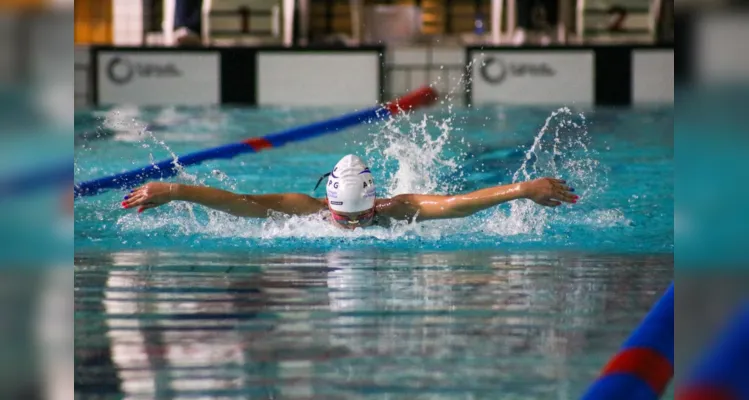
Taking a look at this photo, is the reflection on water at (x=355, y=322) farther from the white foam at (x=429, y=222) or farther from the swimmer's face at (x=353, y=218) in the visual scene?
the white foam at (x=429, y=222)

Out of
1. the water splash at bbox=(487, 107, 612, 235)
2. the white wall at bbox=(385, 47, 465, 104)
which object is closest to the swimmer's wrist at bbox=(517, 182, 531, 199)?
the water splash at bbox=(487, 107, 612, 235)

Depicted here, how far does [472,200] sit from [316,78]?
875 centimetres

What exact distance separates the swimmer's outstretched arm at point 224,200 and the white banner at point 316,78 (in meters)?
7.93

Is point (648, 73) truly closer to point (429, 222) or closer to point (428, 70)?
point (428, 70)

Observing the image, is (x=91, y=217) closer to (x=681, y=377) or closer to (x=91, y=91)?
(x=681, y=377)

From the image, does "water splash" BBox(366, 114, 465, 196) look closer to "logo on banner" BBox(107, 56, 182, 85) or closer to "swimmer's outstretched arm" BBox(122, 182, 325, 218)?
"swimmer's outstretched arm" BBox(122, 182, 325, 218)

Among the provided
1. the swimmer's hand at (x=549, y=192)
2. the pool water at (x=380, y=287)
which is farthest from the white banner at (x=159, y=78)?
Answer: the swimmer's hand at (x=549, y=192)

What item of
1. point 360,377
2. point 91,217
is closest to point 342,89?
point 91,217

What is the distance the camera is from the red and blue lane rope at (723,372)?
3.29 feet

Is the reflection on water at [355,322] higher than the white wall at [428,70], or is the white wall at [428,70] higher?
the white wall at [428,70]

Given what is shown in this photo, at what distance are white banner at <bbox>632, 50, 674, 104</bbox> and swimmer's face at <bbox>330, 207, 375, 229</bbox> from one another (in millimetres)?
8840

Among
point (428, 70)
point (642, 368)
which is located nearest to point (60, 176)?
point (642, 368)

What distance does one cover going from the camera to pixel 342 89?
13.7 m

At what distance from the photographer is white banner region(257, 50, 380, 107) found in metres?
13.6
